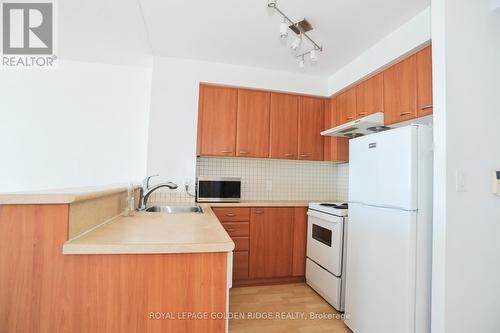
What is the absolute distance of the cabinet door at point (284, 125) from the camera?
9.82ft

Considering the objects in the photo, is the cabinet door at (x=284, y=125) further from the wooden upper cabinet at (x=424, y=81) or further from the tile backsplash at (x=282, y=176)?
the wooden upper cabinet at (x=424, y=81)

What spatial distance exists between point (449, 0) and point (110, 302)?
231 centimetres

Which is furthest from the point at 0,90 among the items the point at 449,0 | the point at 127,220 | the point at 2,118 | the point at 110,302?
the point at 449,0

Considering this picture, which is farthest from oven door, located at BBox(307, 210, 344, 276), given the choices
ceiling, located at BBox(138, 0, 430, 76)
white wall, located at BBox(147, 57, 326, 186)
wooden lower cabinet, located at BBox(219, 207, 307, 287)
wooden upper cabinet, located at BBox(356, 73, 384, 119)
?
ceiling, located at BBox(138, 0, 430, 76)

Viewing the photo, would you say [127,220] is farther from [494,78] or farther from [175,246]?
[494,78]

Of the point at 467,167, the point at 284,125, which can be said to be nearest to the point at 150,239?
the point at 467,167

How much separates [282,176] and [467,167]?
2054 mm

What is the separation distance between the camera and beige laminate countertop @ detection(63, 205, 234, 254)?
950 millimetres

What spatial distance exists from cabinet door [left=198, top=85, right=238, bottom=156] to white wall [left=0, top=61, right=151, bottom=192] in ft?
2.57

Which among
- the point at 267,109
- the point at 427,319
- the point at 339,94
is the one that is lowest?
the point at 427,319

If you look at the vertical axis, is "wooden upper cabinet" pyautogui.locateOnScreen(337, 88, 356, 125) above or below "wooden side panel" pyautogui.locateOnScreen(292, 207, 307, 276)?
above

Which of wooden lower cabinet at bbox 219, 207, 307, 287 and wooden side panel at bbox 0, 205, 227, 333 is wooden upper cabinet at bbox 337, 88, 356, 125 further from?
wooden side panel at bbox 0, 205, 227, 333

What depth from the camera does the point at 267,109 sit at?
2.98 meters

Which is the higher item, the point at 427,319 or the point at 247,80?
the point at 247,80
